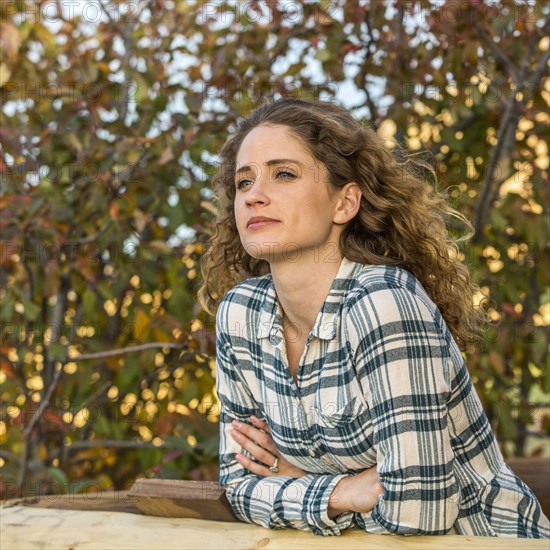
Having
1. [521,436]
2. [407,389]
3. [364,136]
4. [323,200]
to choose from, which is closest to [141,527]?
[407,389]

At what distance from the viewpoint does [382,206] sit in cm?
215

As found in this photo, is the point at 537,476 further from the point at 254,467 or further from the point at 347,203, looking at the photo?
the point at 347,203

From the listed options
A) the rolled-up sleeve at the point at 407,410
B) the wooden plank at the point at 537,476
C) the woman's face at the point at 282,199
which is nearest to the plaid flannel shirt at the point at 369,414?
the rolled-up sleeve at the point at 407,410

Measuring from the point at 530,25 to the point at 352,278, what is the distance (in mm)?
1386

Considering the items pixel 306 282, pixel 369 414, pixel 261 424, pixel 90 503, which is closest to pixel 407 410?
pixel 369 414

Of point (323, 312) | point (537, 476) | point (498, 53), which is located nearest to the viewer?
point (323, 312)

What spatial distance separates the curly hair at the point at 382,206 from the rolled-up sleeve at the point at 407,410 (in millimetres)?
291

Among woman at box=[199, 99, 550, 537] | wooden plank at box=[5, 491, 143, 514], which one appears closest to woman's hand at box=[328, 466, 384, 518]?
woman at box=[199, 99, 550, 537]

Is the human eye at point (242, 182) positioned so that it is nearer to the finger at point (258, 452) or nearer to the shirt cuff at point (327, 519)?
the finger at point (258, 452)

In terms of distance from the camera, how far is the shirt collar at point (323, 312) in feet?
6.40

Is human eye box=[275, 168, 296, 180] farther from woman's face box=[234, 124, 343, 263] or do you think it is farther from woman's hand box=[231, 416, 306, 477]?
woman's hand box=[231, 416, 306, 477]

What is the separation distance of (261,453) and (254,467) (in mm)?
38

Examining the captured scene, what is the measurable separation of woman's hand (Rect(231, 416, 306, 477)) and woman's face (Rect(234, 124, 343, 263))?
0.45m

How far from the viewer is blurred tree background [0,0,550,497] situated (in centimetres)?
287
